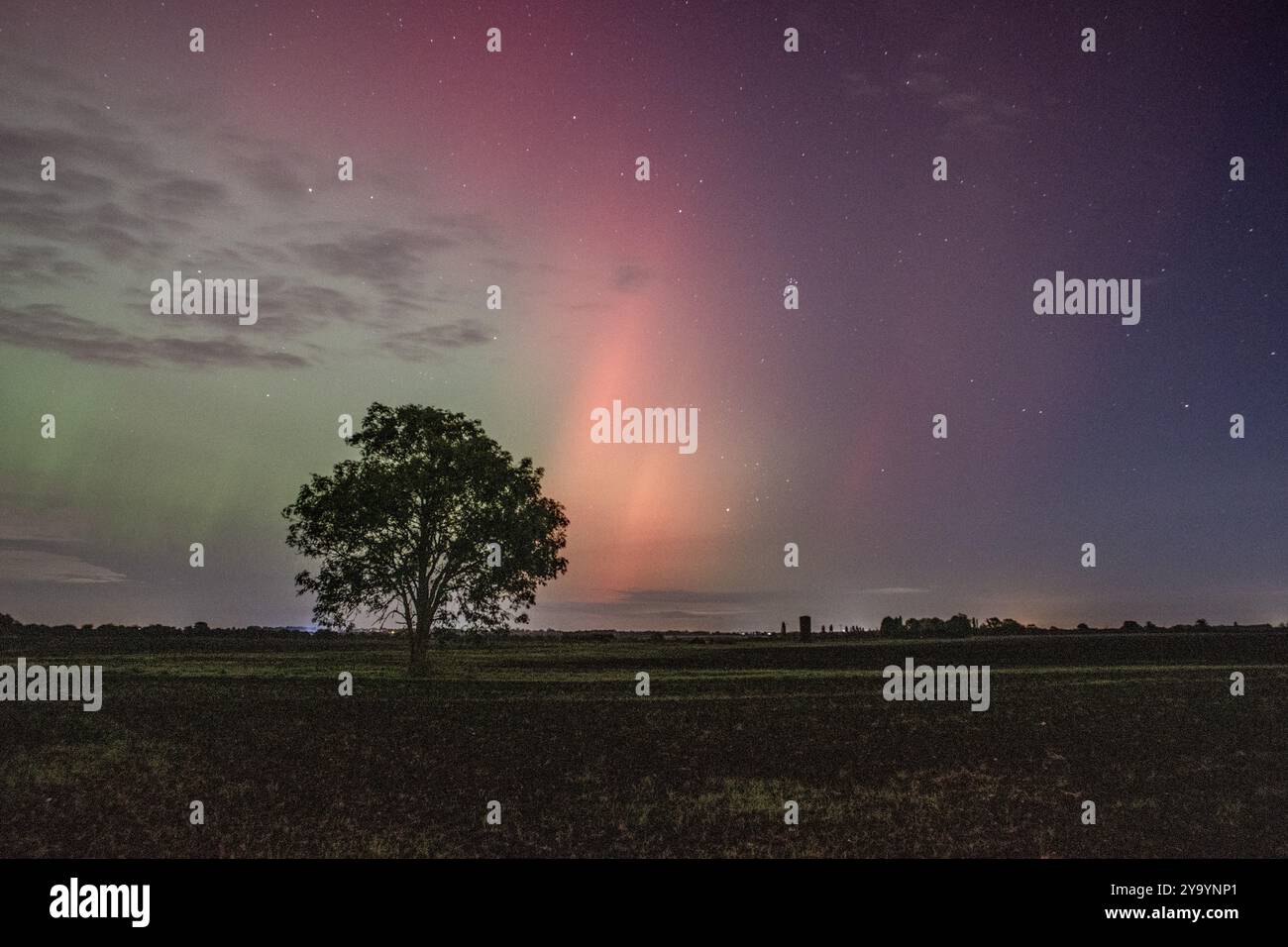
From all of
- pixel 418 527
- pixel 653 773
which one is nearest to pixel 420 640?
pixel 418 527

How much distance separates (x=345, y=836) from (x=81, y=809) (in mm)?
7389

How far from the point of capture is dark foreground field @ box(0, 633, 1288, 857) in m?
19.7

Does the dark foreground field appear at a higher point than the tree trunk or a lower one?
lower

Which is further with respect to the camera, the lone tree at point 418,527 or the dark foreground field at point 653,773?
the lone tree at point 418,527

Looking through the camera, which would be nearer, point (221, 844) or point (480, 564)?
point (221, 844)

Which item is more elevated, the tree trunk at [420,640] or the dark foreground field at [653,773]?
the tree trunk at [420,640]

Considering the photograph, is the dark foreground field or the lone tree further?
the lone tree

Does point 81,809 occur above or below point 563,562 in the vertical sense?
below

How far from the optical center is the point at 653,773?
24.3 metres

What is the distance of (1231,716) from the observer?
31.2 meters

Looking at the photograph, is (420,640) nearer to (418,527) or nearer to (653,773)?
(418,527)

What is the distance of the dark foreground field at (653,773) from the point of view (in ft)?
64.7
